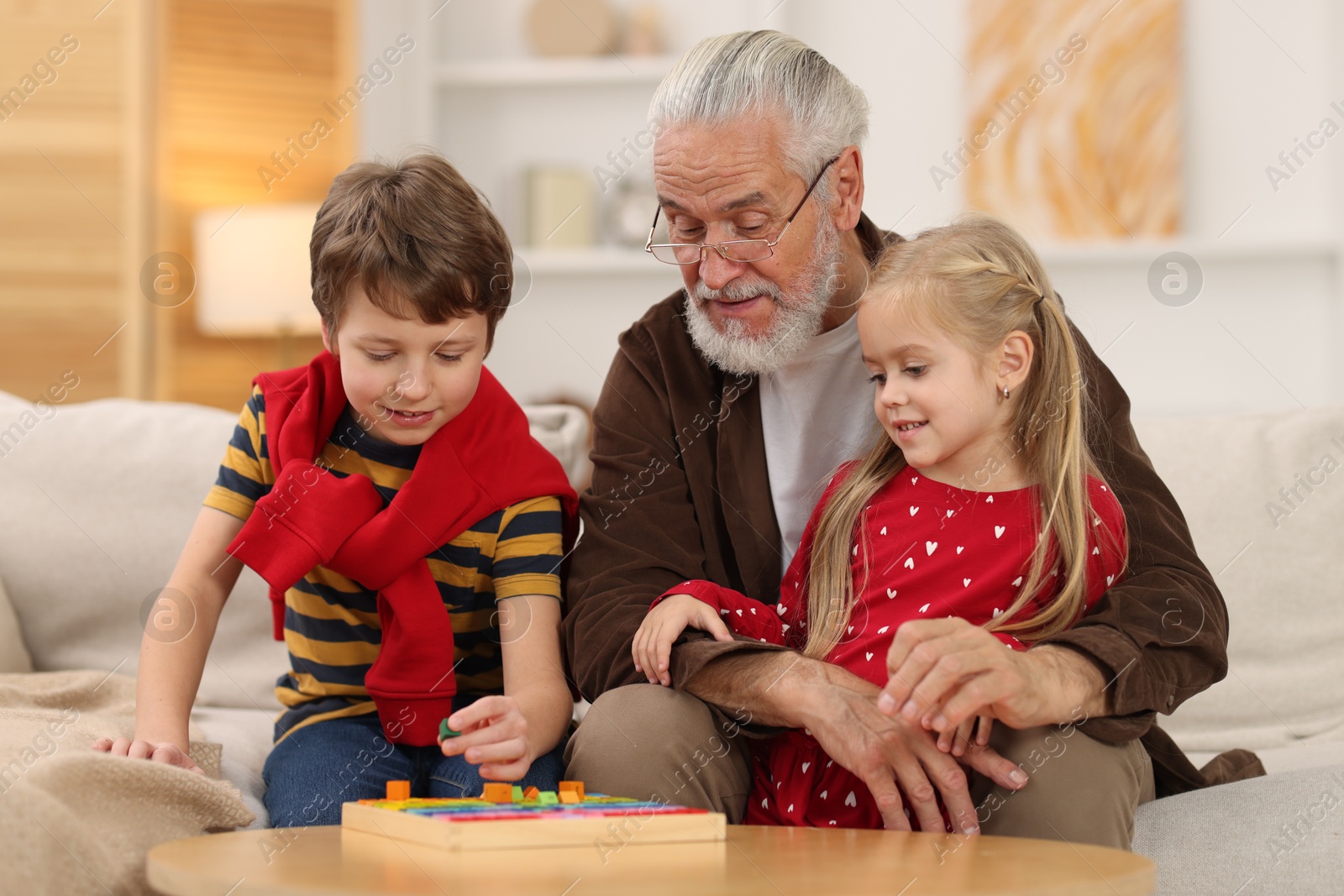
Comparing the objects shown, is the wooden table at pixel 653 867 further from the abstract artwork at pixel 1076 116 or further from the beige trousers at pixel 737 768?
the abstract artwork at pixel 1076 116

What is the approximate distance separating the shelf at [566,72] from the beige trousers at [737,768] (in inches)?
122

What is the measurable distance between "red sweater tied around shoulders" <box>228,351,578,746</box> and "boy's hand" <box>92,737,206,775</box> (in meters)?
0.20

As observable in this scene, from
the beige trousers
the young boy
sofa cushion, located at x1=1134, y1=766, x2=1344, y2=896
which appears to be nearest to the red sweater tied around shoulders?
the young boy

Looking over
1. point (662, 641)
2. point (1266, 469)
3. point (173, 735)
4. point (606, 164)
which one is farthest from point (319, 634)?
point (606, 164)

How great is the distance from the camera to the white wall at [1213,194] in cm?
378

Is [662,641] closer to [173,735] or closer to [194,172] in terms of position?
[173,735]

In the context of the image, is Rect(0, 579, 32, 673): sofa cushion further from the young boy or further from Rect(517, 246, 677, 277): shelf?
Rect(517, 246, 677, 277): shelf

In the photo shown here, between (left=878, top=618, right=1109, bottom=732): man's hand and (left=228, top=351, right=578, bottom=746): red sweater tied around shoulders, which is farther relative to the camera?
(left=228, top=351, right=578, bottom=746): red sweater tied around shoulders

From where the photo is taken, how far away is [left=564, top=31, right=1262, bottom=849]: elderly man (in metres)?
1.20

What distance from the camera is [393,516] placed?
144 cm

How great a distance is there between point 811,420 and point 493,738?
737mm

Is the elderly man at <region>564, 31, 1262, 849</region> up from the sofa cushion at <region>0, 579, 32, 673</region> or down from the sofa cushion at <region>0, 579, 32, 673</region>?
up

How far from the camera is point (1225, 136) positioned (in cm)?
385

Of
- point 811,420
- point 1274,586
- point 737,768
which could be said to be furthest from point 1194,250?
point 737,768
